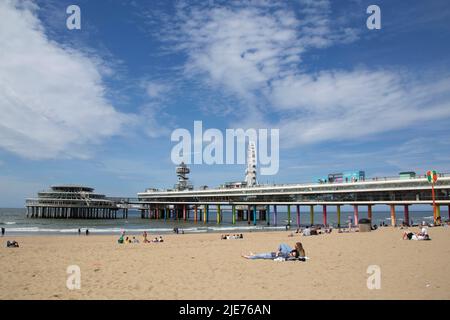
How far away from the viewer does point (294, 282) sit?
1085cm

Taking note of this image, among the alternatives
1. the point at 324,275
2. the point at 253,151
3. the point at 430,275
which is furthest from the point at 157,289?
the point at 253,151

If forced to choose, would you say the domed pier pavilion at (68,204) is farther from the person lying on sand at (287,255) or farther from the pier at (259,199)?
the person lying on sand at (287,255)

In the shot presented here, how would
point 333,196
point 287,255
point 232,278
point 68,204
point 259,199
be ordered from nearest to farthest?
1. point 232,278
2. point 287,255
3. point 333,196
4. point 259,199
5. point 68,204

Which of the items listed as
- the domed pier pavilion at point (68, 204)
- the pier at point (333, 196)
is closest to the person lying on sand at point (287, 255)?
the pier at point (333, 196)

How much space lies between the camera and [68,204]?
310ft

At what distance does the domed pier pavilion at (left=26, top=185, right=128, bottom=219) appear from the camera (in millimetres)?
94438

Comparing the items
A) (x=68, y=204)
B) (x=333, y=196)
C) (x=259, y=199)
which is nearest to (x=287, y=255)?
(x=333, y=196)

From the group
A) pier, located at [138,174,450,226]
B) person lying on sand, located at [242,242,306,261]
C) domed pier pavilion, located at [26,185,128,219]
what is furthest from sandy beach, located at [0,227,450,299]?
domed pier pavilion, located at [26,185,128,219]

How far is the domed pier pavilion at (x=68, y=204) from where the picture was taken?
9444cm

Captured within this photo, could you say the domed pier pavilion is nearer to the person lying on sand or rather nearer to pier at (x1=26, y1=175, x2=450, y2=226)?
pier at (x1=26, y1=175, x2=450, y2=226)

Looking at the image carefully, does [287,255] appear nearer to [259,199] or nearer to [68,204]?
[259,199]
